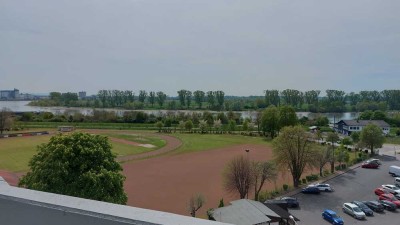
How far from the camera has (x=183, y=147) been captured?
1687 inches

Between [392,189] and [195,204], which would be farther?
[392,189]

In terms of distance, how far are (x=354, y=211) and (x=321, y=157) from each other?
9243 millimetres

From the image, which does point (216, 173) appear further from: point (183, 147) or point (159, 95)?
point (159, 95)

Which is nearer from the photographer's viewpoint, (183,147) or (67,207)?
(67,207)

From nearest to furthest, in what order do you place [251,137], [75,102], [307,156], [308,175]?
[307,156], [308,175], [251,137], [75,102]

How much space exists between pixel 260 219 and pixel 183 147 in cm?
2826

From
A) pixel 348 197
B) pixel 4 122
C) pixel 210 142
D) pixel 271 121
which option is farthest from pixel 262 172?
pixel 4 122

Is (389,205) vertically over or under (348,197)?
over

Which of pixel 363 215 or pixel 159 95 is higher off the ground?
pixel 159 95

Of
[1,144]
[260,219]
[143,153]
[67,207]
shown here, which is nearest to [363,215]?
[260,219]

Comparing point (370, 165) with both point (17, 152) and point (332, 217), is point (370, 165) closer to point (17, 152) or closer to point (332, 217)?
point (332, 217)

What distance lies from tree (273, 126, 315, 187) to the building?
24.1 m

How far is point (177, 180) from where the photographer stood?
26.9 meters

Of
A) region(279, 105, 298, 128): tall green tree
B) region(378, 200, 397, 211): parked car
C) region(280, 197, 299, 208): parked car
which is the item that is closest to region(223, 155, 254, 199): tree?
region(280, 197, 299, 208): parked car
